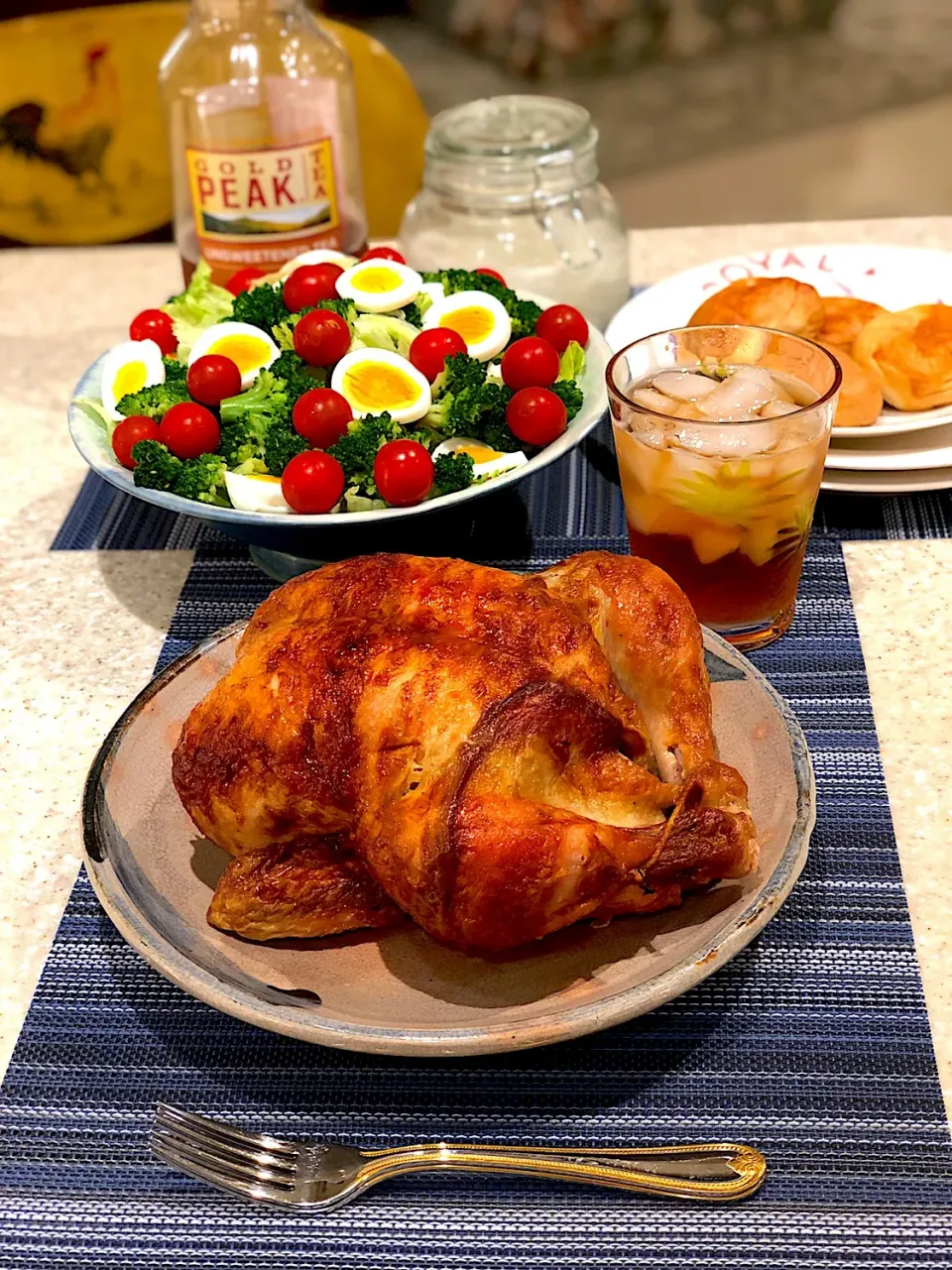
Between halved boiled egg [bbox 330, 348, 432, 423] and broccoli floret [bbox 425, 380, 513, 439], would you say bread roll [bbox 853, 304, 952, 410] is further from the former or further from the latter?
halved boiled egg [bbox 330, 348, 432, 423]

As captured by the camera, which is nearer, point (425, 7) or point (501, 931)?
point (501, 931)

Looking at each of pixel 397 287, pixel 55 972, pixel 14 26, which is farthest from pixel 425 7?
pixel 55 972

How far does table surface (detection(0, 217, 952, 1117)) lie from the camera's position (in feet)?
3.92

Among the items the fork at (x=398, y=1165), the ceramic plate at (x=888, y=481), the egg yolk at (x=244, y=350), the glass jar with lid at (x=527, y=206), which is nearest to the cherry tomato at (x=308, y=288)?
the egg yolk at (x=244, y=350)

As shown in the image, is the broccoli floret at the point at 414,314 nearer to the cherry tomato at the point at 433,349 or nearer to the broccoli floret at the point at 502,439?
the cherry tomato at the point at 433,349

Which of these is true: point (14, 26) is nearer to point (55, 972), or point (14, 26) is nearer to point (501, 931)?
point (55, 972)

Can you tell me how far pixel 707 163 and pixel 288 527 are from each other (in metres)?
5.14

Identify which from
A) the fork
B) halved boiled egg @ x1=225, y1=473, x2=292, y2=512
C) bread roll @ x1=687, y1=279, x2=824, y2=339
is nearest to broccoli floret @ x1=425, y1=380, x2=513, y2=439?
halved boiled egg @ x1=225, y1=473, x2=292, y2=512

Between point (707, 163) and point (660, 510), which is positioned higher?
point (660, 510)

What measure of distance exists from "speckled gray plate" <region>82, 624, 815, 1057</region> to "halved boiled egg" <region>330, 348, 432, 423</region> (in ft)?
1.87

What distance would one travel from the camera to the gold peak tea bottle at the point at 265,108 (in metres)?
2.17

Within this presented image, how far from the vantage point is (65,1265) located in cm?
91

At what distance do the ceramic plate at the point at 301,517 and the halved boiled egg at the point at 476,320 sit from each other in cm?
12

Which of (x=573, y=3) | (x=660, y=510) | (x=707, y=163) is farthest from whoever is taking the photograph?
(x=573, y=3)
